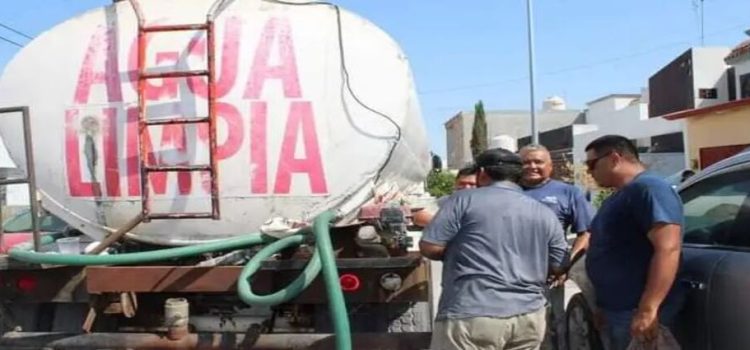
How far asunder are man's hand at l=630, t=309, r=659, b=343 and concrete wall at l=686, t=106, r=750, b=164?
18.1 metres

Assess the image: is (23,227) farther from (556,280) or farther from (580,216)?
(556,280)

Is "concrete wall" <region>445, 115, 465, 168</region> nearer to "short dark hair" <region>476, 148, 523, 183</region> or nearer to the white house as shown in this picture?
the white house

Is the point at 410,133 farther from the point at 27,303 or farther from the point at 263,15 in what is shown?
the point at 27,303

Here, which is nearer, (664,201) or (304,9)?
(664,201)

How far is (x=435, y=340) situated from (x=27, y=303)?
2.36m

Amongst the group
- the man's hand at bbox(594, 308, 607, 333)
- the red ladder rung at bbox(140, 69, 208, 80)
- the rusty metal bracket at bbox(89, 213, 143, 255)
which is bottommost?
the man's hand at bbox(594, 308, 607, 333)

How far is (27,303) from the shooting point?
4660mm

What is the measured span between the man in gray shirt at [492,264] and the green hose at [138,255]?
1.12 metres

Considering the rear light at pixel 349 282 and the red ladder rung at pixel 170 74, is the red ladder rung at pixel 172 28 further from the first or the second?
the rear light at pixel 349 282

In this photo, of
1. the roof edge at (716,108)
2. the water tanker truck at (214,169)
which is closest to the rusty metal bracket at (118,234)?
the water tanker truck at (214,169)

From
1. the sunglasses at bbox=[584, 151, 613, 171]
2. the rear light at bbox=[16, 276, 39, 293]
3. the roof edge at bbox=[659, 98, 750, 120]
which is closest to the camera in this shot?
the sunglasses at bbox=[584, 151, 613, 171]

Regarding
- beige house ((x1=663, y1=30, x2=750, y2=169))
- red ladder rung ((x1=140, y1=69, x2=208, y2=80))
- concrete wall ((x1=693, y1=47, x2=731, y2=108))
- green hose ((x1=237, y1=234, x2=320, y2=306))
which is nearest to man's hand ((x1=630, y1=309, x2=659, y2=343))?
green hose ((x1=237, y1=234, x2=320, y2=306))

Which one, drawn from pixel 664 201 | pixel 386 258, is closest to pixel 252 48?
pixel 386 258

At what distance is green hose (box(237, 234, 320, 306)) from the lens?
3.97 m
